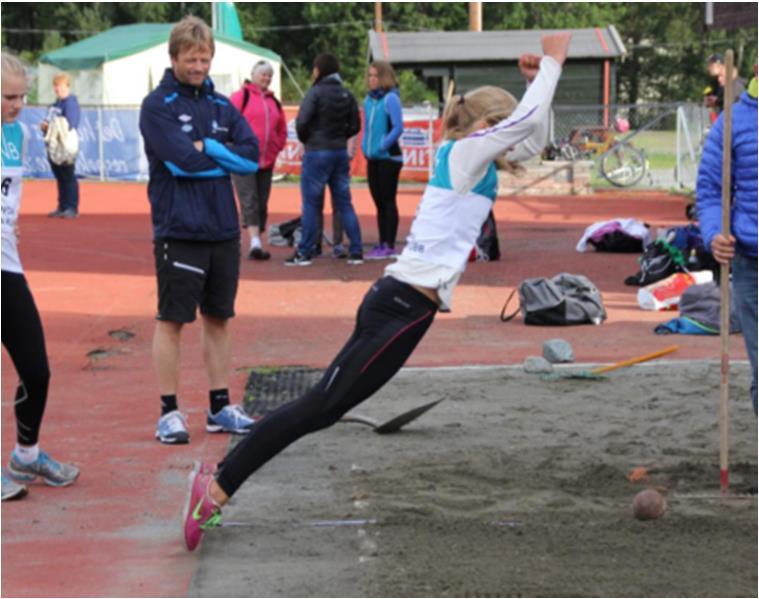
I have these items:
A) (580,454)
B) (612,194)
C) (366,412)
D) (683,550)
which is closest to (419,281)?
(683,550)

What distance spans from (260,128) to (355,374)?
1057cm

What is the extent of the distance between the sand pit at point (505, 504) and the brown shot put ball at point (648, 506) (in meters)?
0.05

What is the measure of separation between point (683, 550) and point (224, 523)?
193 centimetres

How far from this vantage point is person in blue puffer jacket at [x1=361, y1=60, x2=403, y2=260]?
16.0 meters

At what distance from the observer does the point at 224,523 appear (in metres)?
6.27

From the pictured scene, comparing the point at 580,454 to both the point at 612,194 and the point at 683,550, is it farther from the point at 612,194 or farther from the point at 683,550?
the point at 612,194

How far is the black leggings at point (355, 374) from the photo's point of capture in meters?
5.93

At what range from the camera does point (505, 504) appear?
660cm

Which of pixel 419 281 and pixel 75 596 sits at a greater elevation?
pixel 419 281

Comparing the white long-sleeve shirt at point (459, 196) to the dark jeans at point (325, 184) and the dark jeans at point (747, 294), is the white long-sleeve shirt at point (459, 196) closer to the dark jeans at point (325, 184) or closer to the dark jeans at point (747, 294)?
the dark jeans at point (747, 294)

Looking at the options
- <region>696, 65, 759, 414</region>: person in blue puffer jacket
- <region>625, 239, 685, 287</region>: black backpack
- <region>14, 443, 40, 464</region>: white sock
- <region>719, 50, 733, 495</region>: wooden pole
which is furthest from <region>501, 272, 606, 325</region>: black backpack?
<region>14, 443, 40, 464</region>: white sock

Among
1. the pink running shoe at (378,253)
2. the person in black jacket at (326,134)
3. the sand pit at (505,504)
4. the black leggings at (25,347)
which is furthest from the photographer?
the pink running shoe at (378,253)

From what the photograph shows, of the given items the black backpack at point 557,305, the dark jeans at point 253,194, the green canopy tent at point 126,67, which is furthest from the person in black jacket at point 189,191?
the green canopy tent at point 126,67

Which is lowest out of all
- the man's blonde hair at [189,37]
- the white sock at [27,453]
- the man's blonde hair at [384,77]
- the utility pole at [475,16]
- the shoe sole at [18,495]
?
the shoe sole at [18,495]
